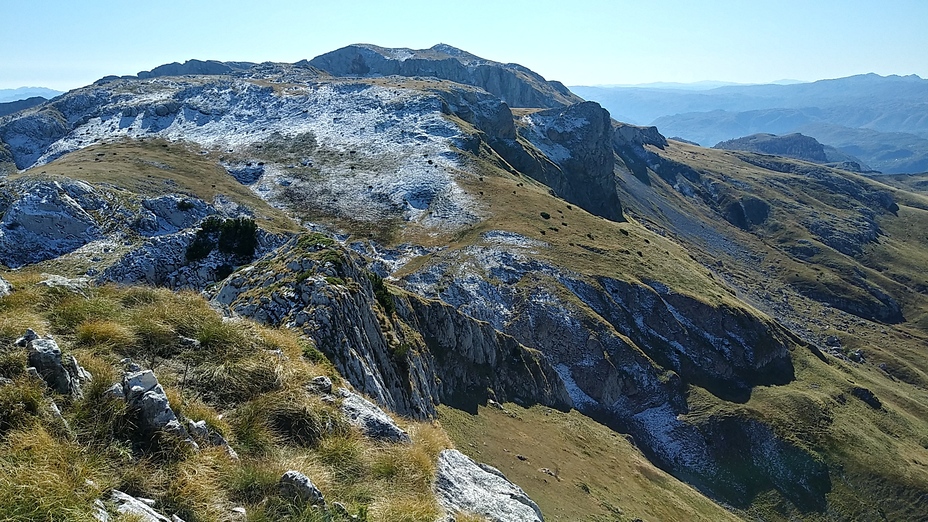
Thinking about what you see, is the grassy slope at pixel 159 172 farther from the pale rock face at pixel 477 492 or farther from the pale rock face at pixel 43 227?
the pale rock face at pixel 477 492

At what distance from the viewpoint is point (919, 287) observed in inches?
6644

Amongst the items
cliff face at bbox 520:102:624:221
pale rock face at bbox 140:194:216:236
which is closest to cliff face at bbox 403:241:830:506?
pale rock face at bbox 140:194:216:236

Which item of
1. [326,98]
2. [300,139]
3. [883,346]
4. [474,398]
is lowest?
[883,346]

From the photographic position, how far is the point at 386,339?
80.6ft

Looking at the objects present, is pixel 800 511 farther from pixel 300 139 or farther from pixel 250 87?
pixel 250 87

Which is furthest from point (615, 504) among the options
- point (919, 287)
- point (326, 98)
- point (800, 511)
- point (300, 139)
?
point (919, 287)

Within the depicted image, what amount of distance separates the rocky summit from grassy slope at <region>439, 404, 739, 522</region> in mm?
258

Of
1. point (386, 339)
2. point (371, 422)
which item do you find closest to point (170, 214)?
point (386, 339)

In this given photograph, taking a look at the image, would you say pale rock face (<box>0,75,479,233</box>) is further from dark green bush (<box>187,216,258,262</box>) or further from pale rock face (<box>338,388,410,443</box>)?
pale rock face (<box>338,388,410,443</box>)

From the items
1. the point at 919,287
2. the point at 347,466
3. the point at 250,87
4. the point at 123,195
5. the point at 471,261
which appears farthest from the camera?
the point at 919,287

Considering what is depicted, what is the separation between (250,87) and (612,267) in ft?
365

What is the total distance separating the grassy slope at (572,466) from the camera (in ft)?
93.7

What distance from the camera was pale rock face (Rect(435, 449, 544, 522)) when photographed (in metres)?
10.1

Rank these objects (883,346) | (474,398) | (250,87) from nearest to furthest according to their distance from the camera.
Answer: (474,398) → (883,346) → (250,87)
